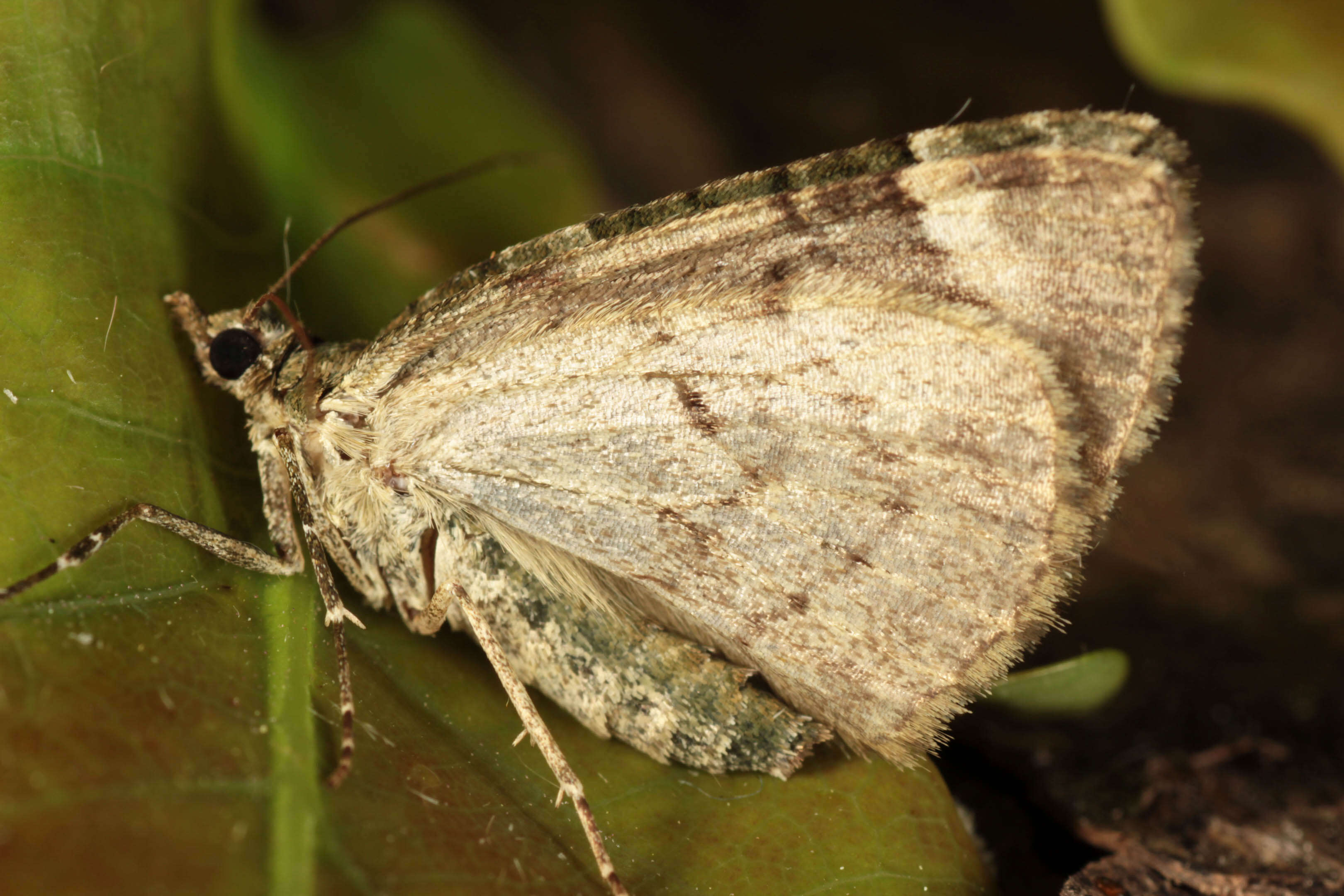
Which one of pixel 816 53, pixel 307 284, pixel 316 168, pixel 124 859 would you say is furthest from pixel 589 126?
pixel 124 859

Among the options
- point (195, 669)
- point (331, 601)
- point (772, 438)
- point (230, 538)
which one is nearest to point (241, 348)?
point (230, 538)

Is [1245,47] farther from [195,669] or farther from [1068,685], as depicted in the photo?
[195,669]

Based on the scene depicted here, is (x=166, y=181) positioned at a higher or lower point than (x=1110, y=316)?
higher

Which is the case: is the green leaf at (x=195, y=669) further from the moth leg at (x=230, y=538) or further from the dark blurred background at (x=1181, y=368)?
the dark blurred background at (x=1181, y=368)

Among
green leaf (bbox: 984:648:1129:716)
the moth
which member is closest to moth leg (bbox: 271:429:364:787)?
the moth

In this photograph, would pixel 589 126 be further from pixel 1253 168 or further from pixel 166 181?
pixel 1253 168

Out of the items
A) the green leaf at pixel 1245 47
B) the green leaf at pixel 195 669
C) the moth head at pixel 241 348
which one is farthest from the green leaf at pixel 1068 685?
the green leaf at pixel 1245 47

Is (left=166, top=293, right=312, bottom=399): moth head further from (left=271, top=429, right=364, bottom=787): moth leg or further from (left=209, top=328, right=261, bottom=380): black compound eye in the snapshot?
(left=271, top=429, right=364, bottom=787): moth leg
